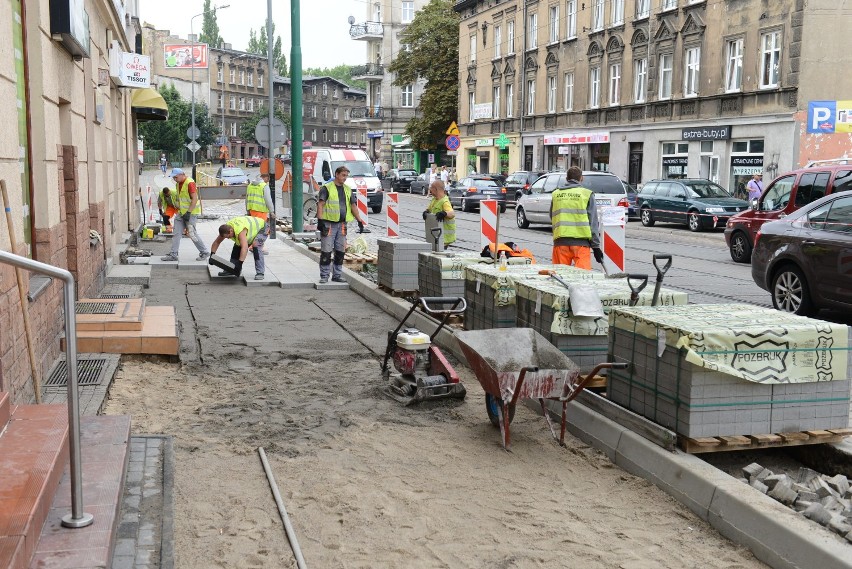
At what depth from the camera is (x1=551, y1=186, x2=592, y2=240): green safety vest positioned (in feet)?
39.2

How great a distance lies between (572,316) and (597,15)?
38.7m

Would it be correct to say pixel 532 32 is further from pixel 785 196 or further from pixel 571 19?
pixel 785 196

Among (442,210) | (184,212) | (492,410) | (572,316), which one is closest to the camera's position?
(492,410)

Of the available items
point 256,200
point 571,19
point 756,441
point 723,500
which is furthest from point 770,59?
point 723,500

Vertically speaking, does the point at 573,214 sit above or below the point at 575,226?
above

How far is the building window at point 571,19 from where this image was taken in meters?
45.7

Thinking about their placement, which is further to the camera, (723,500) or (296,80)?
(296,80)

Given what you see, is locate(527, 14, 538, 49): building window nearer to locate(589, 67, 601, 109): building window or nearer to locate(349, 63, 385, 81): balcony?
locate(589, 67, 601, 109): building window

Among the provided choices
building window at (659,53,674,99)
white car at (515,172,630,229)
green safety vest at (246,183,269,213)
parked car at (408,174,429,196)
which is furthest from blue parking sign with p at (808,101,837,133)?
parked car at (408,174,429,196)

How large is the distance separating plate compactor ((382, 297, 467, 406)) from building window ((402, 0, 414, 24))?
279 feet

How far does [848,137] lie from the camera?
1202 inches

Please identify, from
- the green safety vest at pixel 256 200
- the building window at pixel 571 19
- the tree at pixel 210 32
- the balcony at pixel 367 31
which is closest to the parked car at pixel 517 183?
the building window at pixel 571 19

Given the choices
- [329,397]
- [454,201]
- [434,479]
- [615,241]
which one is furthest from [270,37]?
[434,479]

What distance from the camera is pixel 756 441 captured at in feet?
19.4
